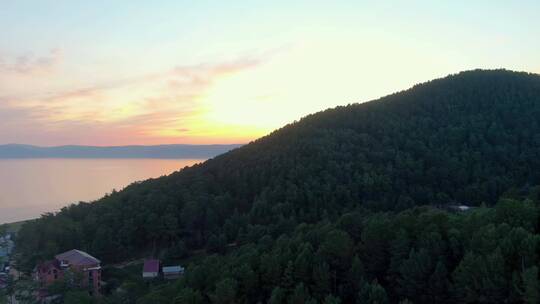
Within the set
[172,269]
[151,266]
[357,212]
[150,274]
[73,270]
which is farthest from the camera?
[151,266]

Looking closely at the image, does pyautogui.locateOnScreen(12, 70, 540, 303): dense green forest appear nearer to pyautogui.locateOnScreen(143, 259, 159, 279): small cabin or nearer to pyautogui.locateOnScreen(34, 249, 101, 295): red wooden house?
pyautogui.locateOnScreen(34, 249, 101, 295): red wooden house

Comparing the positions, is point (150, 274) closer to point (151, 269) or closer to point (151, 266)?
point (151, 269)

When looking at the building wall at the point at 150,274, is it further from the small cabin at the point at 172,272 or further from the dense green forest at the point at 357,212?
the dense green forest at the point at 357,212

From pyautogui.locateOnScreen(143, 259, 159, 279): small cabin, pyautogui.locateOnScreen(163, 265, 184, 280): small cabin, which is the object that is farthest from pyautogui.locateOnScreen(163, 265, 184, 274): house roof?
pyautogui.locateOnScreen(143, 259, 159, 279): small cabin

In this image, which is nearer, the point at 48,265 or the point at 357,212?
the point at 357,212

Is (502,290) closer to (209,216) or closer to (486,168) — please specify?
(209,216)

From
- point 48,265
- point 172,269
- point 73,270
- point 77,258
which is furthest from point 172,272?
point 48,265
